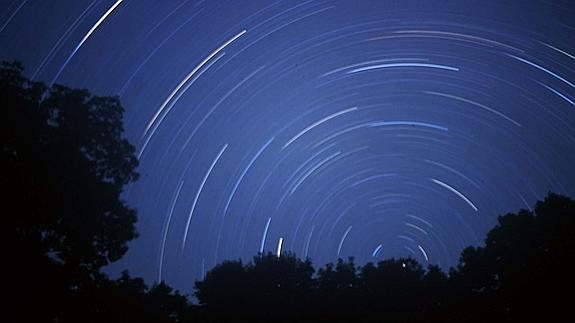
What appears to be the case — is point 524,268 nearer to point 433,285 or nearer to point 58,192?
point 433,285

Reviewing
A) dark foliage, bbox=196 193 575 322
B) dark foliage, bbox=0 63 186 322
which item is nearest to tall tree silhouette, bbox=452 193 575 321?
dark foliage, bbox=196 193 575 322

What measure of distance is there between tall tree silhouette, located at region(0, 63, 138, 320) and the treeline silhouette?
0.12 feet

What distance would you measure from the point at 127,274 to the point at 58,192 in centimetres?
414

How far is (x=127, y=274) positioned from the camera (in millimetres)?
14977

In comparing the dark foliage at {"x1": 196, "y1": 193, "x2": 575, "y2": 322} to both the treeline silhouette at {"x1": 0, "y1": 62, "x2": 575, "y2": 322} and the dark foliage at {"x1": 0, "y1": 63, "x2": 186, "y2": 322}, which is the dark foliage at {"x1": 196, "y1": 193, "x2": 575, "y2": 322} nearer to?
the treeline silhouette at {"x1": 0, "y1": 62, "x2": 575, "y2": 322}

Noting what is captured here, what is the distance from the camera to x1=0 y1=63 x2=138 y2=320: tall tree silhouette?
12594 millimetres

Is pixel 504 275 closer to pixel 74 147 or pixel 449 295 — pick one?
pixel 449 295

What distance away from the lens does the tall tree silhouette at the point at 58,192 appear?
12594mm

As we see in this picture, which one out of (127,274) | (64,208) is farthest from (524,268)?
(64,208)

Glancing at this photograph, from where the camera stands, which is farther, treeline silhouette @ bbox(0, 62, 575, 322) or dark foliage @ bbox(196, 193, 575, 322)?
dark foliage @ bbox(196, 193, 575, 322)

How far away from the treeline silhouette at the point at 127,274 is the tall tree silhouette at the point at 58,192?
0.12 ft

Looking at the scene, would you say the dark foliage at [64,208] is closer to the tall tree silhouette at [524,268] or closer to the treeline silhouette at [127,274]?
the treeline silhouette at [127,274]

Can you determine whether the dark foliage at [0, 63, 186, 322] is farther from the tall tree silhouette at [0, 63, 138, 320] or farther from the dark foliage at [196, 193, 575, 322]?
the dark foliage at [196, 193, 575, 322]

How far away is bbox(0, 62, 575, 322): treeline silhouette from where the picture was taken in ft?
42.4
